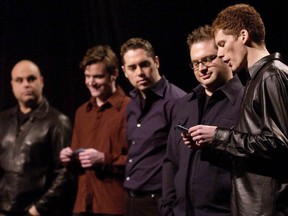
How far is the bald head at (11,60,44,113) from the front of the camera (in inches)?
161

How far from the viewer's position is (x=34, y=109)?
4109 millimetres

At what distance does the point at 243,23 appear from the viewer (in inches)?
91.0

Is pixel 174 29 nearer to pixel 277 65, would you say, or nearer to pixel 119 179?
pixel 119 179

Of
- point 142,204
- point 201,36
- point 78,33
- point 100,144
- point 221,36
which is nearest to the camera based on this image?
point 221,36

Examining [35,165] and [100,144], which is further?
[35,165]

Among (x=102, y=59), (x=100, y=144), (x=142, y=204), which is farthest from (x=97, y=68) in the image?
(x=142, y=204)

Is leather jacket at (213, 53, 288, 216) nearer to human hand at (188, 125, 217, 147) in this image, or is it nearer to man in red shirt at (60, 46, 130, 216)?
human hand at (188, 125, 217, 147)

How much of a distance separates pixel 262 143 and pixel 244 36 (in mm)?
439

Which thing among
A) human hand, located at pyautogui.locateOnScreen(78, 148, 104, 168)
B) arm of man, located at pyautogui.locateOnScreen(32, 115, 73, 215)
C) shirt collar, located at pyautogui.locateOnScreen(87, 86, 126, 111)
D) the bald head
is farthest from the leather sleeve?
the bald head

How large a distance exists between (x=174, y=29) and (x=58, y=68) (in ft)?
3.48

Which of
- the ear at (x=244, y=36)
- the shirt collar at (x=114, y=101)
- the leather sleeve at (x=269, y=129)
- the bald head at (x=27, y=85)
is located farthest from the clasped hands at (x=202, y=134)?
the bald head at (x=27, y=85)

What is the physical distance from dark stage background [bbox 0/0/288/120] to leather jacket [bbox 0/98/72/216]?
A: 58 cm

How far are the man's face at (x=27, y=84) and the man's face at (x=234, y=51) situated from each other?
205 cm

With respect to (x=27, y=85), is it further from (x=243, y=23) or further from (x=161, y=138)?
(x=243, y=23)
